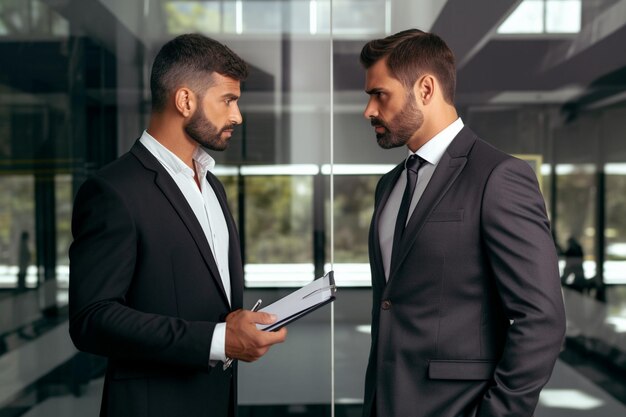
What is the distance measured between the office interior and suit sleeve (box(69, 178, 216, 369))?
8.19ft

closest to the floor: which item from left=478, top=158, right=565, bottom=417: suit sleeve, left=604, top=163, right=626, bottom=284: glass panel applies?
left=604, top=163, right=626, bottom=284: glass panel

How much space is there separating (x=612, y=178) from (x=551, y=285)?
2.83 m

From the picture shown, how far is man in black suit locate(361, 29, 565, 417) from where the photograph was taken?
1.73 m

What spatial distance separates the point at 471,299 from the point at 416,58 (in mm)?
757

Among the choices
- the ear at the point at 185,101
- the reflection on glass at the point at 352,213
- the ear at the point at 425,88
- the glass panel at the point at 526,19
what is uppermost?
the glass panel at the point at 526,19

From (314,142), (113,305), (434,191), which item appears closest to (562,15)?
(314,142)

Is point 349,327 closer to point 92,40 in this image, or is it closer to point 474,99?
point 474,99

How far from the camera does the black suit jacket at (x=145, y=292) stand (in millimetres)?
1694

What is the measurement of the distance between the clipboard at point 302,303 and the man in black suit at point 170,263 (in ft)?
0.13

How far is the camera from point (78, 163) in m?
4.33

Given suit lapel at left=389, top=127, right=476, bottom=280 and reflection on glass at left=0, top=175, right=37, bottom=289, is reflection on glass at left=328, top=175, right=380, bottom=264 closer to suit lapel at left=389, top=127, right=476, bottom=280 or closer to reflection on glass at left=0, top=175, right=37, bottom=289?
reflection on glass at left=0, top=175, right=37, bottom=289

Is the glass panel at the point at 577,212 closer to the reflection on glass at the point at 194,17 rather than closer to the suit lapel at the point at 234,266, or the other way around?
the reflection on glass at the point at 194,17

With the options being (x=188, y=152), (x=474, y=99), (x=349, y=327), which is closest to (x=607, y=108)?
(x=474, y=99)

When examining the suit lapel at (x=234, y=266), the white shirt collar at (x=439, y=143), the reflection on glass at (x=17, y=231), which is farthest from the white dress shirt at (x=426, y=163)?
the reflection on glass at (x=17, y=231)
